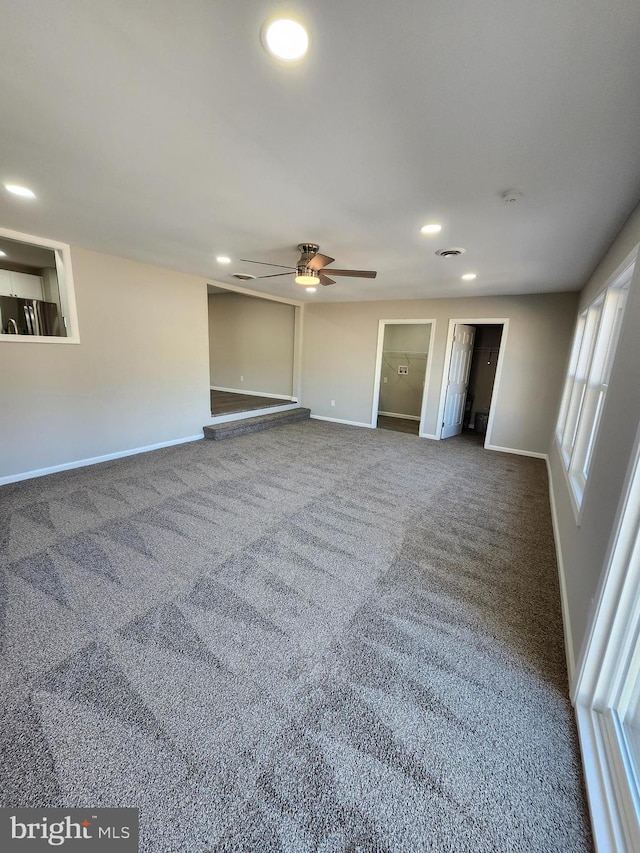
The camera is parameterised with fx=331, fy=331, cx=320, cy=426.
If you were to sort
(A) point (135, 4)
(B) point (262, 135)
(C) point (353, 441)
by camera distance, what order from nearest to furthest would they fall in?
(A) point (135, 4) < (B) point (262, 135) < (C) point (353, 441)

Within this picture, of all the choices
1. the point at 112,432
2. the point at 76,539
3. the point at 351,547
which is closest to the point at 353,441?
the point at 351,547

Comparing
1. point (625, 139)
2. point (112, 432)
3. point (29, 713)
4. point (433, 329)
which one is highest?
point (625, 139)

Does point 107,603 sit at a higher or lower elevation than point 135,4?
lower

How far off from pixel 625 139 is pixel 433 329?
4.41 m

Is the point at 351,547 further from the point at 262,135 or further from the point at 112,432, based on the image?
the point at 112,432

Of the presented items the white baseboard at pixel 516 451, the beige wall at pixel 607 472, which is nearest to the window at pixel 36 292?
the beige wall at pixel 607 472

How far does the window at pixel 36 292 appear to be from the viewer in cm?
344

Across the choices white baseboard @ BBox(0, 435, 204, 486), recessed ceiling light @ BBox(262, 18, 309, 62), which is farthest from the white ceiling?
white baseboard @ BBox(0, 435, 204, 486)

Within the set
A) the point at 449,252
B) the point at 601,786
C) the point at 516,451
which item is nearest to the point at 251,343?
the point at 449,252

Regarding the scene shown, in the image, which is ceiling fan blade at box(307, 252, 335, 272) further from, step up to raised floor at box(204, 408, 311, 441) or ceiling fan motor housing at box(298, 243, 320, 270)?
step up to raised floor at box(204, 408, 311, 441)

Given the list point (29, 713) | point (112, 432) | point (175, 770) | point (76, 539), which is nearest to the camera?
point (175, 770)

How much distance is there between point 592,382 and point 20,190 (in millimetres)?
4737

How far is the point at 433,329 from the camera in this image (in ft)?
19.2

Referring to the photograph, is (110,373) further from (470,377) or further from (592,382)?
(470,377)
